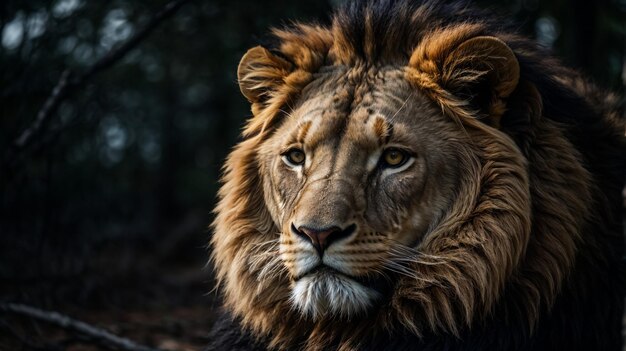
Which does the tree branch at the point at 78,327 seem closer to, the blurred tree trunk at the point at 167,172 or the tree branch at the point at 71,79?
the tree branch at the point at 71,79

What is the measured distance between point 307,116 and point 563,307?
1.43 metres

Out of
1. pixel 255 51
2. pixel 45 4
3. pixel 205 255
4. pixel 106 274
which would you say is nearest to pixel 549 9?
pixel 255 51

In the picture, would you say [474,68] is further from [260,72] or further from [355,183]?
[260,72]

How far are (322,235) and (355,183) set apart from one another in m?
0.35

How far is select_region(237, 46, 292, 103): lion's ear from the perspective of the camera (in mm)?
3480

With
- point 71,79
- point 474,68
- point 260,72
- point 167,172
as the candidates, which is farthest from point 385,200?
point 167,172

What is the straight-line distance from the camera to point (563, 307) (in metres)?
3.01

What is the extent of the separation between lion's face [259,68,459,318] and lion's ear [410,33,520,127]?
0.46ft

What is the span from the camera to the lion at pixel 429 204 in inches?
113

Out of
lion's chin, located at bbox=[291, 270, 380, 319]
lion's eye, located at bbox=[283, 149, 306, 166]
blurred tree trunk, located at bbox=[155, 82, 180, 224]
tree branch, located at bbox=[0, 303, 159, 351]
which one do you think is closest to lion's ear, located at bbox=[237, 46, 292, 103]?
lion's eye, located at bbox=[283, 149, 306, 166]

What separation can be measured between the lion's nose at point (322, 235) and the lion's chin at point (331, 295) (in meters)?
0.12

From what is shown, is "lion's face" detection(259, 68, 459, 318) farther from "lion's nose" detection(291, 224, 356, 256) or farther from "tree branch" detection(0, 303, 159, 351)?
"tree branch" detection(0, 303, 159, 351)

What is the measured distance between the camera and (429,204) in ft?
9.86

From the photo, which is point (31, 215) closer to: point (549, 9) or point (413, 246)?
point (413, 246)
